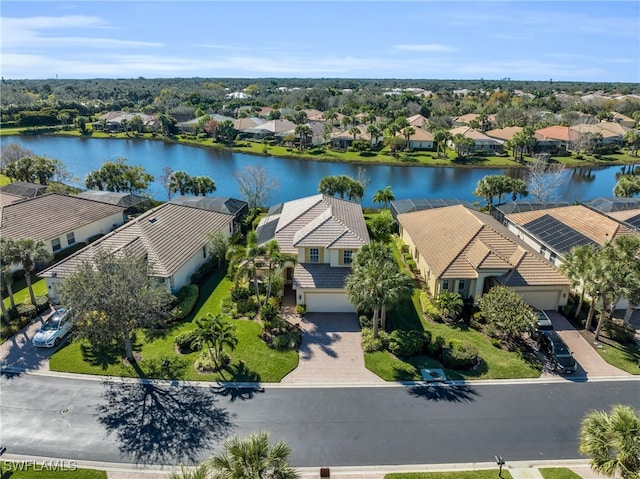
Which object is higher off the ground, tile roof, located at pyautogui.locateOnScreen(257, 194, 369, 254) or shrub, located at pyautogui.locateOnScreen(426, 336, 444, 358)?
tile roof, located at pyautogui.locateOnScreen(257, 194, 369, 254)

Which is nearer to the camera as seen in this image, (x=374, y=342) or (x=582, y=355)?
(x=582, y=355)

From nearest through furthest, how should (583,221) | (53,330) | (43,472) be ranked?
1. (43,472)
2. (53,330)
3. (583,221)

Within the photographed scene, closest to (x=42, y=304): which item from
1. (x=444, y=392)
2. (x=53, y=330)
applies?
(x=53, y=330)

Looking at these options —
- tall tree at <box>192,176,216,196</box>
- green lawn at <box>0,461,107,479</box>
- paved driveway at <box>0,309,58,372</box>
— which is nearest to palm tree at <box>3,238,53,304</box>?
paved driveway at <box>0,309,58,372</box>

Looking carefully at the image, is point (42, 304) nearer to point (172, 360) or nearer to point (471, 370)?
point (172, 360)

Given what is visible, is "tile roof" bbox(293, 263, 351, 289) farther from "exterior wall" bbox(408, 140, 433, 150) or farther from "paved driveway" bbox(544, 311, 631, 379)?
"exterior wall" bbox(408, 140, 433, 150)

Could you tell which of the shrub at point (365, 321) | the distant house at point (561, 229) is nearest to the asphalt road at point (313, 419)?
the shrub at point (365, 321)

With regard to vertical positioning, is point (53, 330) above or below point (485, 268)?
below
